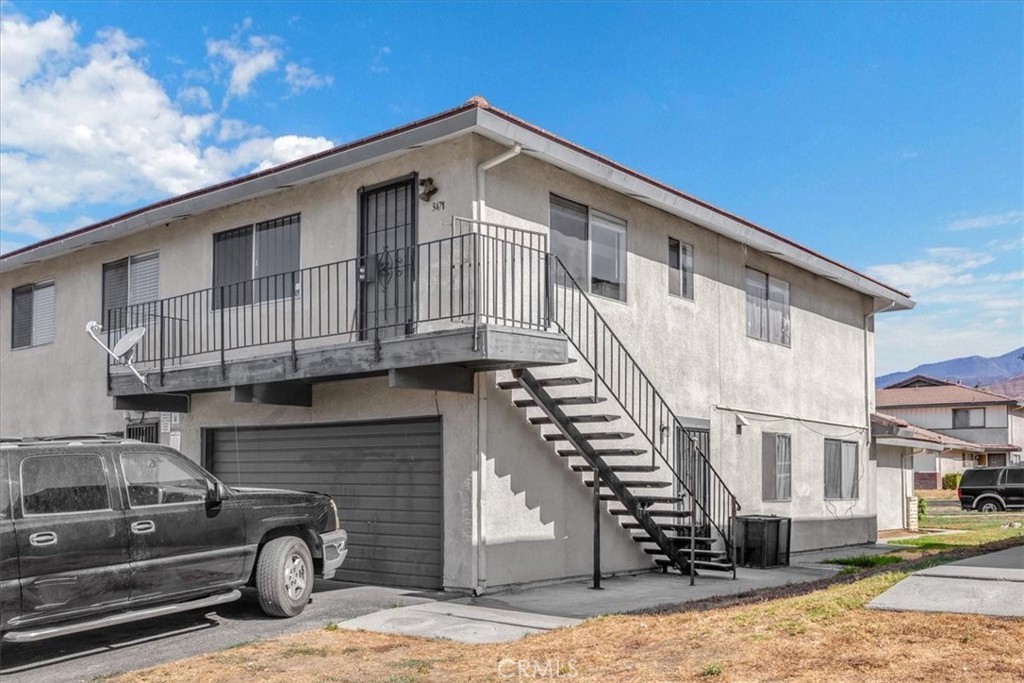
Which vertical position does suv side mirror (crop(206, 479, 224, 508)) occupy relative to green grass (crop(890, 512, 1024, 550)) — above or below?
above

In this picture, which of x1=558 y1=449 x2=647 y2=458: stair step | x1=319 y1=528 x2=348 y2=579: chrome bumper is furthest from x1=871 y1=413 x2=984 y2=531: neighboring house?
x1=319 y1=528 x2=348 y2=579: chrome bumper

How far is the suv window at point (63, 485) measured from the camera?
8086 mm

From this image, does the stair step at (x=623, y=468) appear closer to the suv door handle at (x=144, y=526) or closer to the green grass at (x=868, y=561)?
the green grass at (x=868, y=561)

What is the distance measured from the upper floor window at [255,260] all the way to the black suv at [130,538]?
423 cm

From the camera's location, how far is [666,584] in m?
12.6

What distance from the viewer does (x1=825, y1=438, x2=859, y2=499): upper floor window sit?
19297 mm

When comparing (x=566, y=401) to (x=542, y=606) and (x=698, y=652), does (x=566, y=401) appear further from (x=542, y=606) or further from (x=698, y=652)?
(x=698, y=652)

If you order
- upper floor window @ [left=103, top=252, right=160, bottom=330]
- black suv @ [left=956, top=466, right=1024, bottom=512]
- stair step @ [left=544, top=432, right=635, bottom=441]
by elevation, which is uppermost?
upper floor window @ [left=103, top=252, right=160, bottom=330]

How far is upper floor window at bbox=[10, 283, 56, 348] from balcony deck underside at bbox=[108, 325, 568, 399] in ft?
20.7

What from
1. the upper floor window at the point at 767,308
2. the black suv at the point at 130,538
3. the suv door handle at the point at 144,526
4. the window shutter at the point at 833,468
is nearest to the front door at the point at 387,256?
the black suv at the point at 130,538

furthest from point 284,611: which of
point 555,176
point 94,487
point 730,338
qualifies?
point 730,338

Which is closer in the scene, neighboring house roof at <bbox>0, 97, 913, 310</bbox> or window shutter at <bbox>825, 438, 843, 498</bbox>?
neighboring house roof at <bbox>0, 97, 913, 310</bbox>

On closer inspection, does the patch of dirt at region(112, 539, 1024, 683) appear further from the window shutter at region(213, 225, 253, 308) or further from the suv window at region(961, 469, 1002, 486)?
the suv window at region(961, 469, 1002, 486)

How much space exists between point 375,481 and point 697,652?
20.3 feet
